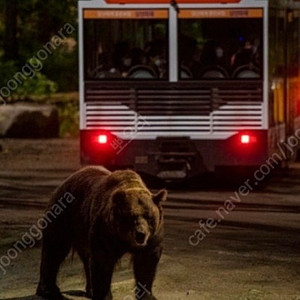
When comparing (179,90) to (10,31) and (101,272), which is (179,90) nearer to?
(101,272)

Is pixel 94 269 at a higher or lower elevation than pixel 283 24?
lower

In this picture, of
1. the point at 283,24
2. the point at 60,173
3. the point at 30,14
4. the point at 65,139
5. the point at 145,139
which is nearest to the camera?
the point at 145,139

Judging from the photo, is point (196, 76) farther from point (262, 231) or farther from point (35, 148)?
point (35, 148)

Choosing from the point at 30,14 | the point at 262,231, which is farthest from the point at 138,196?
the point at 30,14

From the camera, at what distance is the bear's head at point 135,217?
31.2 feet

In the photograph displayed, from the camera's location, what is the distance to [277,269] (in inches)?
502

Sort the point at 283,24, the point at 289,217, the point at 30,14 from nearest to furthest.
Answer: the point at 289,217 → the point at 283,24 → the point at 30,14

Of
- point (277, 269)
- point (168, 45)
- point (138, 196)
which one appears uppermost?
point (168, 45)

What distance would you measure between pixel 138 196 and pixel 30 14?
31.5m

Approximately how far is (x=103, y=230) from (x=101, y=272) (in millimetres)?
307

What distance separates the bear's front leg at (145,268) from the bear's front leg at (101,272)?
0.18 metres

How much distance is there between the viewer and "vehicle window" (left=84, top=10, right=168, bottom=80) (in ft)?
69.4

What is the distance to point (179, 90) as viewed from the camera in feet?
69.6

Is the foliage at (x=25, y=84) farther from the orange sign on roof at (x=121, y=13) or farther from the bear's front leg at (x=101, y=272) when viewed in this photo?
the bear's front leg at (x=101, y=272)
